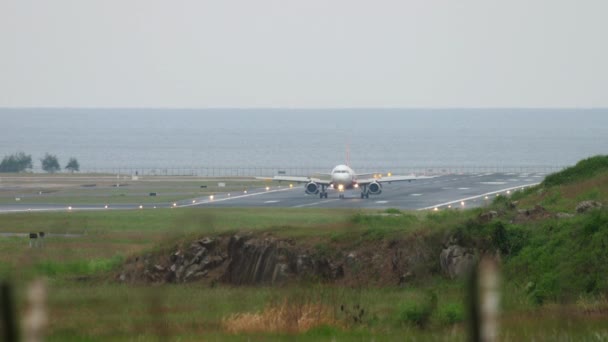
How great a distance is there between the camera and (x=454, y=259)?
3403 cm

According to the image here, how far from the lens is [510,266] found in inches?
1252

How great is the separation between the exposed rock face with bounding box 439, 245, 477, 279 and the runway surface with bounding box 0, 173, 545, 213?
41332 millimetres

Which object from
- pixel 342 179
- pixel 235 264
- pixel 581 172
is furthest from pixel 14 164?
pixel 235 264

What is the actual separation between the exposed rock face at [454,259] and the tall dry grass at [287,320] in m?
17.2

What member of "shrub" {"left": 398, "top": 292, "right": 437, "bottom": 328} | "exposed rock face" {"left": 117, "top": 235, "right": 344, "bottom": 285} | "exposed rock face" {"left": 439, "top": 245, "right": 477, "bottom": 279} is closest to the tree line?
"exposed rock face" {"left": 117, "top": 235, "right": 344, "bottom": 285}

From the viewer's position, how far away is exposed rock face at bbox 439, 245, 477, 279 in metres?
33.8

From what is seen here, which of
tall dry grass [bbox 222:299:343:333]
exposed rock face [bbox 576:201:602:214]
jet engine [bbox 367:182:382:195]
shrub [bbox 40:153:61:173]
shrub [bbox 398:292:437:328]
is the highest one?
shrub [bbox 40:153:61:173]

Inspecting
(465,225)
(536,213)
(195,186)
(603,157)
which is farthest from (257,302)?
(195,186)

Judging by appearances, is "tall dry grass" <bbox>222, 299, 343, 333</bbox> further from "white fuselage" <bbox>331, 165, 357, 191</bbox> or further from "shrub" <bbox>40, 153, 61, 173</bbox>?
"shrub" <bbox>40, 153, 61, 173</bbox>

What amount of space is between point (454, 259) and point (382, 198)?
66401 millimetres

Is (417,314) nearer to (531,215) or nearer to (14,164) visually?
(531,215)

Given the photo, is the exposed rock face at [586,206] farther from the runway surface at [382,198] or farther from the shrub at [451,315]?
the runway surface at [382,198]

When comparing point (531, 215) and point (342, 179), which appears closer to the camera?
point (531, 215)

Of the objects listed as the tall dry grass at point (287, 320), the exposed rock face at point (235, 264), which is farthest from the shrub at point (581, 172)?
the tall dry grass at point (287, 320)
